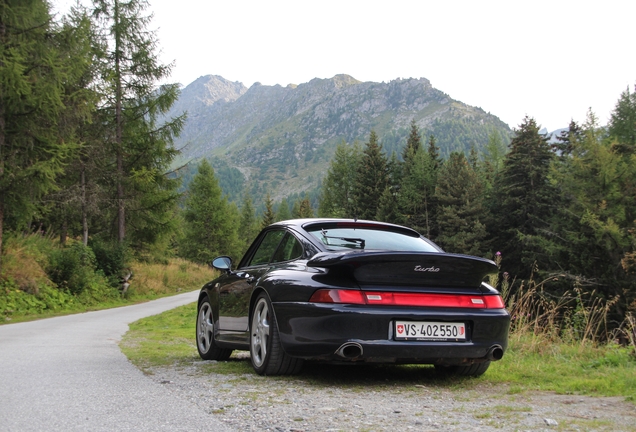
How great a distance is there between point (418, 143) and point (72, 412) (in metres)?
67.2

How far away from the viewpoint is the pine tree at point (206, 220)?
6209 cm

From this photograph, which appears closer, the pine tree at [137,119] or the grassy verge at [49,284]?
the grassy verge at [49,284]

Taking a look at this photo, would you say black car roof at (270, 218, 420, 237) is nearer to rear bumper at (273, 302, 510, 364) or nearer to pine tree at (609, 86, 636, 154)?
rear bumper at (273, 302, 510, 364)

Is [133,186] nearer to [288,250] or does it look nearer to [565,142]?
[288,250]

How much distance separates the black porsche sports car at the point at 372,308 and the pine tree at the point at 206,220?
188ft

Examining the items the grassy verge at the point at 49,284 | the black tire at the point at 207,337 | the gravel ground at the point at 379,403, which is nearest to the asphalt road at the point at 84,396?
the gravel ground at the point at 379,403

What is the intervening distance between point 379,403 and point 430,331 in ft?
3.04

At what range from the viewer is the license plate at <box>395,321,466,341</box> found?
4.54m

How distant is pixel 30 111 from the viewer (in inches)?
684

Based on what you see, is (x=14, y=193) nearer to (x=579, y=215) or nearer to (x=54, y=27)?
(x=54, y=27)

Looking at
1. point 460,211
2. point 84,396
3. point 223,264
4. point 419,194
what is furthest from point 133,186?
point 419,194

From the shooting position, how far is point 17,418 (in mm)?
3562

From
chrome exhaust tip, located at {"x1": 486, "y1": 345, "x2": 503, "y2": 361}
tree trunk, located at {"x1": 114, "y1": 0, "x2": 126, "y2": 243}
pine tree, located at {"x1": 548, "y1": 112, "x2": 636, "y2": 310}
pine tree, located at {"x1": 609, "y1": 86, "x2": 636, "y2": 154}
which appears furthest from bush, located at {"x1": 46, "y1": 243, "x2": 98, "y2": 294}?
pine tree, located at {"x1": 609, "y1": 86, "x2": 636, "y2": 154}

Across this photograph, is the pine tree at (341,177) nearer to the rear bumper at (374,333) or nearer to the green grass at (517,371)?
the green grass at (517,371)
